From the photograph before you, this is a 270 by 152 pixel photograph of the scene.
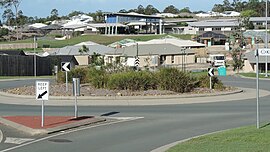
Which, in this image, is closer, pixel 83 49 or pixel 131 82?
pixel 131 82

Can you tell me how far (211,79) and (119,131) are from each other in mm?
18022

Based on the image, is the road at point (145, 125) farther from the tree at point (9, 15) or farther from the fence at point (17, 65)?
the tree at point (9, 15)

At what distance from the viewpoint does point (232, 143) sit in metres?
13.6

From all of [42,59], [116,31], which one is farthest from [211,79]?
[116,31]

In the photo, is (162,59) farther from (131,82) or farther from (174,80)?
(174,80)

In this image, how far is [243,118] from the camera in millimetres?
21609

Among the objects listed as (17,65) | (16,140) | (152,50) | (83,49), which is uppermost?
(83,49)

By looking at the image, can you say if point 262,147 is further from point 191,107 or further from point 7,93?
point 7,93

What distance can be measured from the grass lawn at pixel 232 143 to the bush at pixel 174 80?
16859mm

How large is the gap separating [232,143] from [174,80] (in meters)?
19.2

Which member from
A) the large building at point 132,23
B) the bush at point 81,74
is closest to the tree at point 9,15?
the large building at point 132,23

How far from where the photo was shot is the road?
1525 cm

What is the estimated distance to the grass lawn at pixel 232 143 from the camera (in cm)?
1269

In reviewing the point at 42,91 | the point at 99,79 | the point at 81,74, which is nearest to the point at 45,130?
the point at 42,91
